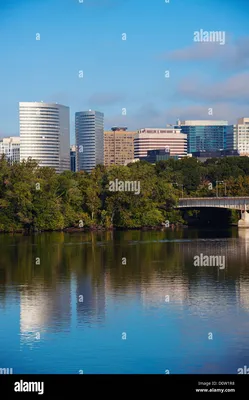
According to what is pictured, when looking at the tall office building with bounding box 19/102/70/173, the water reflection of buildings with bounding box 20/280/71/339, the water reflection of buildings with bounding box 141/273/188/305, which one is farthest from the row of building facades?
the water reflection of buildings with bounding box 20/280/71/339

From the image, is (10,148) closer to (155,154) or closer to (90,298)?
(155,154)

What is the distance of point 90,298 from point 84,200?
3960 cm

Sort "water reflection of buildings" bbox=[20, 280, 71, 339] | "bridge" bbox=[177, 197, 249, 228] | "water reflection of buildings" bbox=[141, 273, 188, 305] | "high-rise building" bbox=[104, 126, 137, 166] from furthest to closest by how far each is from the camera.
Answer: "high-rise building" bbox=[104, 126, 137, 166] < "bridge" bbox=[177, 197, 249, 228] < "water reflection of buildings" bbox=[141, 273, 188, 305] < "water reflection of buildings" bbox=[20, 280, 71, 339]

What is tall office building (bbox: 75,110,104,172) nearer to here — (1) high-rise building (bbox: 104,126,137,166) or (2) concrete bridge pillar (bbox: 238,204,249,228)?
(1) high-rise building (bbox: 104,126,137,166)

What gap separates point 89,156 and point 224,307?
5623 inches

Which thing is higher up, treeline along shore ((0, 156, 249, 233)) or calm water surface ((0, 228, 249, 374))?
treeline along shore ((0, 156, 249, 233))

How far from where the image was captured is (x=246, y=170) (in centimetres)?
9762

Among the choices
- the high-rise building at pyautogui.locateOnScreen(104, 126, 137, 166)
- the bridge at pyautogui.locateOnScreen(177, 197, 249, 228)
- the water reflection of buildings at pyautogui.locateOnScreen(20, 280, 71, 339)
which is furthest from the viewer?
the high-rise building at pyautogui.locateOnScreen(104, 126, 137, 166)

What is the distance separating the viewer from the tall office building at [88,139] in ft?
562

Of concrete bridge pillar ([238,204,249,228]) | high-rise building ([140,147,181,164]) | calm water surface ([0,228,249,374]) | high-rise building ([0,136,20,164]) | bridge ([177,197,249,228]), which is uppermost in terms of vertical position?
high-rise building ([0,136,20,164])

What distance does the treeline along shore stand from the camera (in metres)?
67.2

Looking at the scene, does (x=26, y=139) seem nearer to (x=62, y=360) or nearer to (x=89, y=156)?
(x=89, y=156)

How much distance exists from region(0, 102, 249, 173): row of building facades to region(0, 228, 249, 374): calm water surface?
358ft

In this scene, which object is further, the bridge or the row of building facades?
the row of building facades
